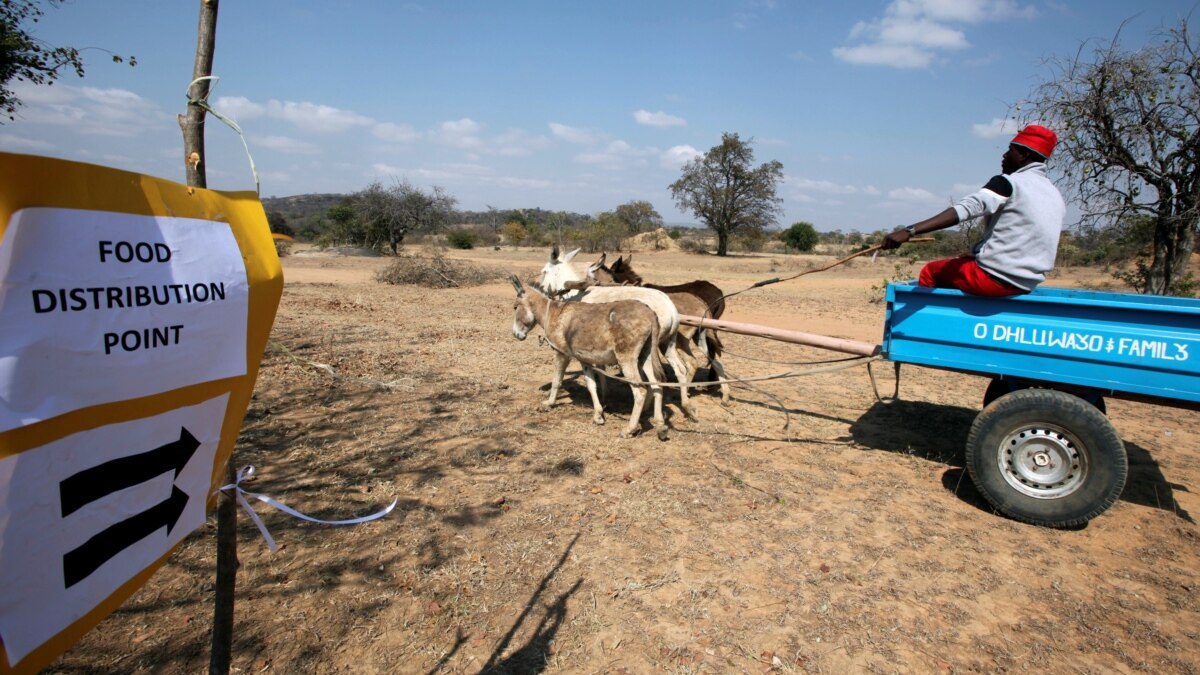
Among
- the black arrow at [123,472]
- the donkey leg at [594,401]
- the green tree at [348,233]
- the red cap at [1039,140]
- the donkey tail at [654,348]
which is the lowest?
the donkey leg at [594,401]

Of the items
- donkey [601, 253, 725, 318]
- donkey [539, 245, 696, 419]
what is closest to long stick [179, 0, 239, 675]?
donkey [539, 245, 696, 419]

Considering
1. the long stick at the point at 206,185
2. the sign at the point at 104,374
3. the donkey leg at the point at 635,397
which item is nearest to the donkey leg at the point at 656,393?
the donkey leg at the point at 635,397

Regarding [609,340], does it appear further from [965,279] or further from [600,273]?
[965,279]

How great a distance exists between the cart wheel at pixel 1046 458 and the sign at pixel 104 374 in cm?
534

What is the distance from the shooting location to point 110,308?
4.88 feet

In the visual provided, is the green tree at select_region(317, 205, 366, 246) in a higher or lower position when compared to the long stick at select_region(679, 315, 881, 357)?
higher

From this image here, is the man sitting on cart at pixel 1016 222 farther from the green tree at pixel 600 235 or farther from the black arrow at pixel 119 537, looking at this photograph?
Result: the green tree at pixel 600 235

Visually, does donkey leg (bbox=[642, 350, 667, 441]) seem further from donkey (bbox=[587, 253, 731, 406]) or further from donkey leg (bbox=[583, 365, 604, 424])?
donkey (bbox=[587, 253, 731, 406])

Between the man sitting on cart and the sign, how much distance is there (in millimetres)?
4859

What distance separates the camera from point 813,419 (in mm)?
7586

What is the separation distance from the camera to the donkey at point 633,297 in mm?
7684

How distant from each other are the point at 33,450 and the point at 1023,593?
5.25 meters

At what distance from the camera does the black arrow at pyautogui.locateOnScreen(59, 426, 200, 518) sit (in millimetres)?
1445

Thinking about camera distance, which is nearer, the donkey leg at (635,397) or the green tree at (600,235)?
the donkey leg at (635,397)
